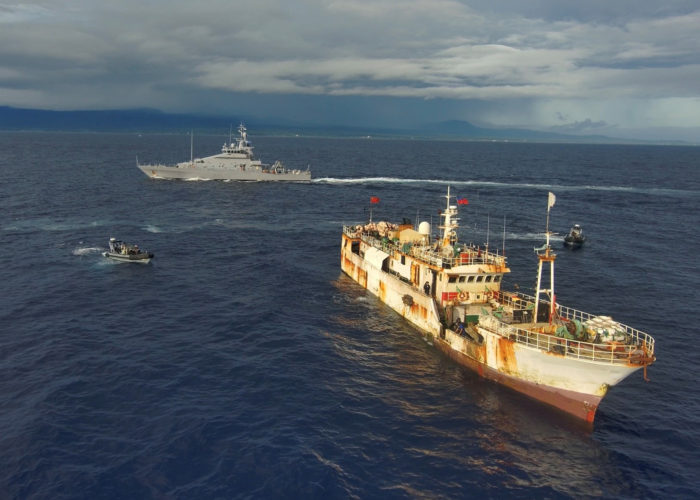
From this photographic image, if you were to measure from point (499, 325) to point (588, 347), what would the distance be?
22.8 feet

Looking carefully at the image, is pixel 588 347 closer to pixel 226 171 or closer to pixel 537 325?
pixel 537 325

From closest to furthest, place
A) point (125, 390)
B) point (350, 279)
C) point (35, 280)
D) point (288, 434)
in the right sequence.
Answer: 1. point (288, 434)
2. point (125, 390)
3. point (35, 280)
4. point (350, 279)

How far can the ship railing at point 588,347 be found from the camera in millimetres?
36312

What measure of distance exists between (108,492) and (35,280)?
43265 mm

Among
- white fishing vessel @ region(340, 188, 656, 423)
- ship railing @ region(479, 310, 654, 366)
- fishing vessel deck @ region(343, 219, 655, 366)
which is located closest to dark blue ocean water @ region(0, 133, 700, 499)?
white fishing vessel @ region(340, 188, 656, 423)

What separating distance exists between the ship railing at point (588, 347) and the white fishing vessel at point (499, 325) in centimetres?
7

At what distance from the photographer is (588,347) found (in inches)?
1513

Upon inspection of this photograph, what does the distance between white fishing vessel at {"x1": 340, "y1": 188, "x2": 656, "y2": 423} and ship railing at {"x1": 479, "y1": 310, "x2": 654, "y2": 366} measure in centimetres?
7

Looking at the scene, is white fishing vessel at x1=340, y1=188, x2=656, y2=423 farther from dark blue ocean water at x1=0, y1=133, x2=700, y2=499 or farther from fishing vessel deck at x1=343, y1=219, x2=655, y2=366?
dark blue ocean water at x1=0, y1=133, x2=700, y2=499

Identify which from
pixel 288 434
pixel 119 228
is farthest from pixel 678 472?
pixel 119 228

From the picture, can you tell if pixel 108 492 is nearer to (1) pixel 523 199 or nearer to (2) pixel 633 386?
(2) pixel 633 386

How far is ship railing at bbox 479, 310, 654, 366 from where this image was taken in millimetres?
36312

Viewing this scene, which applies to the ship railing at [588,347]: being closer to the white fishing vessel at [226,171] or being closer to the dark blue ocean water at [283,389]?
the dark blue ocean water at [283,389]

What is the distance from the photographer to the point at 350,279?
69938 millimetres
